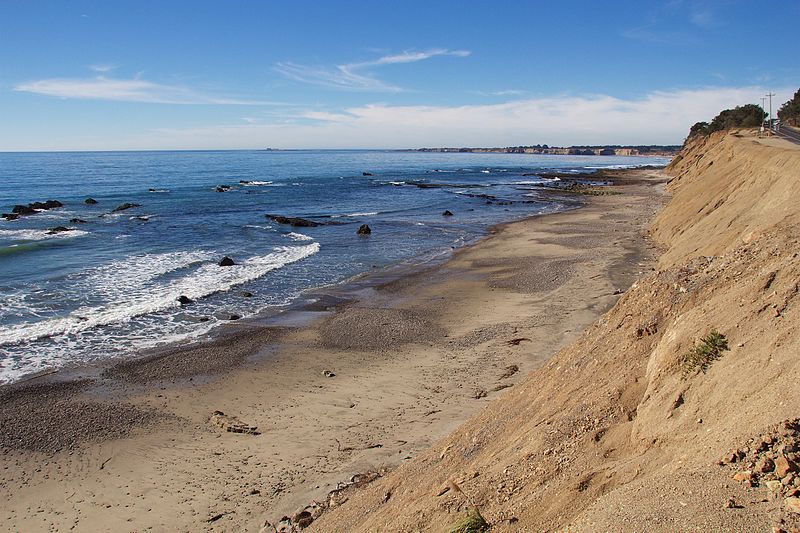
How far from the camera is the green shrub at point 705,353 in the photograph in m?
6.48

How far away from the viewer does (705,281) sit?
341 inches

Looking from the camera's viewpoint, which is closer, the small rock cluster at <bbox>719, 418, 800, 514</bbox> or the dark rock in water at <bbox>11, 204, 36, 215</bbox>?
the small rock cluster at <bbox>719, 418, 800, 514</bbox>

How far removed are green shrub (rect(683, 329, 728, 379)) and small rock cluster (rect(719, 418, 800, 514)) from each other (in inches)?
61.7

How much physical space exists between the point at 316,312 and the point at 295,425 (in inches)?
359

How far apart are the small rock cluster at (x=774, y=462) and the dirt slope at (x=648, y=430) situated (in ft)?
0.04

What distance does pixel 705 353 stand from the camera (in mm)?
6555

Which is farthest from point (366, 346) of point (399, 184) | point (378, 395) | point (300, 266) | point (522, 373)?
→ point (399, 184)

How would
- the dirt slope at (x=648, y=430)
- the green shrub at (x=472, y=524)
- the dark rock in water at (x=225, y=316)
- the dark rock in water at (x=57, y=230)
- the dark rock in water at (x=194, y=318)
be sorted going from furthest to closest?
the dark rock in water at (x=57, y=230)
the dark rock in water at (x=225, y=316)
the dark rock in water at (x=194, y=318)
the green shrub at (x=472, y=524)
the dirt slope at (x=648, y=430)

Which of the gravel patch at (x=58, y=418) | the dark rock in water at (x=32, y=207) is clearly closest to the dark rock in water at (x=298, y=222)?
the dark rock in water at (x=32, y=207)

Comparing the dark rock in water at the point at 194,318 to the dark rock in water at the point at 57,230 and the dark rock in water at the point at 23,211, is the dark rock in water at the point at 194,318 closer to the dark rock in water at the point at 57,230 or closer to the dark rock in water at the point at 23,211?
the dark rock in water at the point at 57,230

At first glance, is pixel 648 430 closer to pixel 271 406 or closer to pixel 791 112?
pixel 271 406

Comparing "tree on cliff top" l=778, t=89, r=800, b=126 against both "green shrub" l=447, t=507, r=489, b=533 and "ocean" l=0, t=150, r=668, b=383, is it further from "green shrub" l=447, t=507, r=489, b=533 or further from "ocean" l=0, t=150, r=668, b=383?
"green shrub" l=447, t=507, r=489, b=533

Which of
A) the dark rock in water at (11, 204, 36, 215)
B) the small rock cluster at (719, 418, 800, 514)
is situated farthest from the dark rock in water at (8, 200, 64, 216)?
the small rock cluster at (719, 418, 800, 514)

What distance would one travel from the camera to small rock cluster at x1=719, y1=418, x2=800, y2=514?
4375 mm
